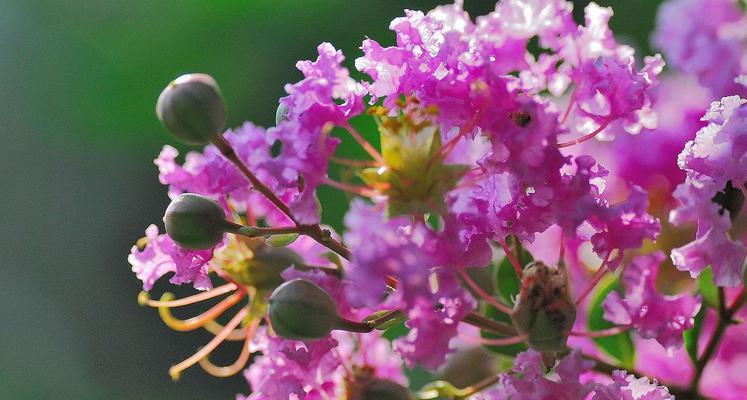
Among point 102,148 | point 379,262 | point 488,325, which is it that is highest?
point 379,262

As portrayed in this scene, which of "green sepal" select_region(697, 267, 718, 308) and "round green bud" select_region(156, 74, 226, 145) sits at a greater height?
"round green bud" select_region(156, 74, 226, 145)

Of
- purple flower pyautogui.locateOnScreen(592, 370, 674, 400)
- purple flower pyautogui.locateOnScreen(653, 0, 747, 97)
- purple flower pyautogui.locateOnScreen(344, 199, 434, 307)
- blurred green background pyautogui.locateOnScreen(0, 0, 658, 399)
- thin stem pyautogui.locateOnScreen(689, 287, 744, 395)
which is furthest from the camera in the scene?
blurred green background pyautogui.locateOnScreen(0, 0, 658, 399)

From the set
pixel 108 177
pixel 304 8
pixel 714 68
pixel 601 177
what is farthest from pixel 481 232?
pixel 108 177

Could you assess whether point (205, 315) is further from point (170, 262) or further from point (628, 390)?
point (628, 390)

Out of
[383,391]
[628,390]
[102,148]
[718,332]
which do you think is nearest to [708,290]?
[718,332]

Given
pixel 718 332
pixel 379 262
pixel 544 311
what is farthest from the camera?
pixel 718 332

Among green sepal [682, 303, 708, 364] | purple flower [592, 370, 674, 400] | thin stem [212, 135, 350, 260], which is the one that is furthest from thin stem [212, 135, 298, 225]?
green sepal [682, 303, 708, 364]

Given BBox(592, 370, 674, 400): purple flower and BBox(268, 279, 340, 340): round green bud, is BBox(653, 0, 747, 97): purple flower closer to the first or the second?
BBox(592, 370, 674, 400): purple flower

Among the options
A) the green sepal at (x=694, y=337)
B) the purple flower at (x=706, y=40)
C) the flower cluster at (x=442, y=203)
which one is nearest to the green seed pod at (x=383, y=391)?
the flower cluster at (x=442, y=203)
